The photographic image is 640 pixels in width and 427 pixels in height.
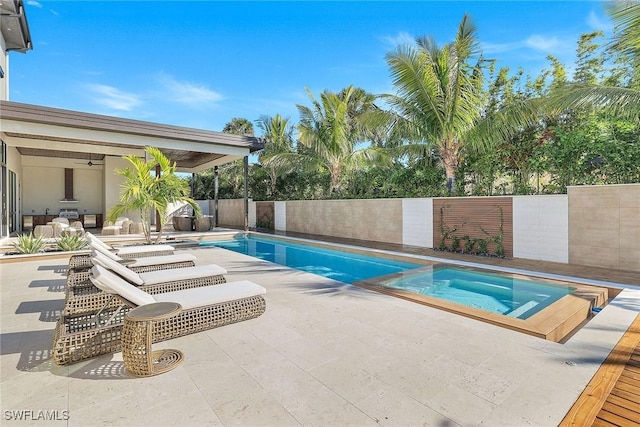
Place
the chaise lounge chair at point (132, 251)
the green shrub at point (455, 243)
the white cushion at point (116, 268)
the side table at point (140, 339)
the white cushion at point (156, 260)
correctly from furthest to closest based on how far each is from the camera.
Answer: the green shrub at point (455, 243) < the chaise lounge chair at point (132, 251) < the white cushion at point (156, 260) < the white cushion at point (116, 268) < the side table at point (140, 339)

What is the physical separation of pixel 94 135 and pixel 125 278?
902cm

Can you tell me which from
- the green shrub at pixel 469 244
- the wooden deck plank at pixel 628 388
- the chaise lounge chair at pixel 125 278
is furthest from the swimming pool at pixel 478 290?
the chaise lounge chair at pixel 125 278

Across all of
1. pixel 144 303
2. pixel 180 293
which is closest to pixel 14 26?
pixel 180 293

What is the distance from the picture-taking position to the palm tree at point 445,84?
8742mm

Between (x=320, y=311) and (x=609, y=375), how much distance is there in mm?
2947

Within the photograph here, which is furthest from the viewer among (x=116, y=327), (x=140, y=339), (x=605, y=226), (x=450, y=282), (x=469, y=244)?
(x=469, y=244)

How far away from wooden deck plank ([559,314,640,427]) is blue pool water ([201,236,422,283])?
4.71 meters

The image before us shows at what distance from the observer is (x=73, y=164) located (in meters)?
16.5

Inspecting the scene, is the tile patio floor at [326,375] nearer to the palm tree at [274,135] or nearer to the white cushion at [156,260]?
the white cushion at [156,260]

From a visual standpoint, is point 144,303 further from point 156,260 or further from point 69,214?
point 69,214

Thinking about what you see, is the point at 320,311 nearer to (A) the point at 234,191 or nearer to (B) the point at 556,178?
(B) the point at 556,178

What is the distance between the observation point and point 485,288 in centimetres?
613

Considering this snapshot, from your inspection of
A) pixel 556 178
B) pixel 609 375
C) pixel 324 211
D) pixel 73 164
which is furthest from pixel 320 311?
pixel 73 164

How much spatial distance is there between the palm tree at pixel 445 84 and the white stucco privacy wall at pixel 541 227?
2380 millimetres
